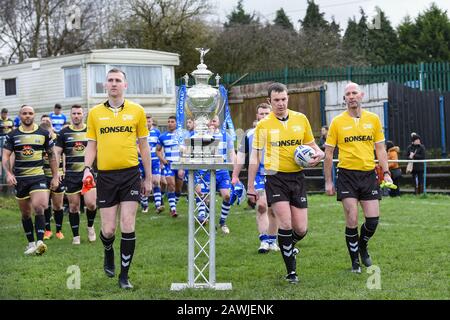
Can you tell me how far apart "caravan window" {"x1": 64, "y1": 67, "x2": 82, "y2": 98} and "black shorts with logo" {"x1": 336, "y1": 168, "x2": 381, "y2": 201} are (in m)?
21.2

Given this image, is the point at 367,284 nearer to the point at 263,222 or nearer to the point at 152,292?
the point at 152,292

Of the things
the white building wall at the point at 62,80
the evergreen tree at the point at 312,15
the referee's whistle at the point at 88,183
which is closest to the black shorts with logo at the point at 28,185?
the referee's whistle at the point at 88,183

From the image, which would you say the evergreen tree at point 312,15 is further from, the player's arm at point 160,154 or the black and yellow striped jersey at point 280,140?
the black and yellow striped jersey at point 280,140

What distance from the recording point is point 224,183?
13.4 meters

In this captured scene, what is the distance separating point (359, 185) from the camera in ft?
28.7

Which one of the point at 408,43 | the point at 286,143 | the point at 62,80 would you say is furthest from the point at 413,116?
the point at 408,43

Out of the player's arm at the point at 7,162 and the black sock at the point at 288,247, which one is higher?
the player's arm at the point at 7,162

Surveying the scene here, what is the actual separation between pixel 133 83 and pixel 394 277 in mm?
22008

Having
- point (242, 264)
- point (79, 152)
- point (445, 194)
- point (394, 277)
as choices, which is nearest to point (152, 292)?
point (242, 264)

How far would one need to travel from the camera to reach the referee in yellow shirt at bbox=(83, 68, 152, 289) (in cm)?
797

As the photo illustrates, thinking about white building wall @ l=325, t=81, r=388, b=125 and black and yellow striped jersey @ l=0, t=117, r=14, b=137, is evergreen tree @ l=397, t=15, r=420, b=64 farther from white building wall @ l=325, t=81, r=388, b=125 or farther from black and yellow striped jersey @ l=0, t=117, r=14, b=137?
black and yellow striped jersey @ l=0, t=117, r=14, b=137

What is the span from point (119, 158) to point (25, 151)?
3922 mm

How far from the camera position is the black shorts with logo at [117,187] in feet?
26.3
